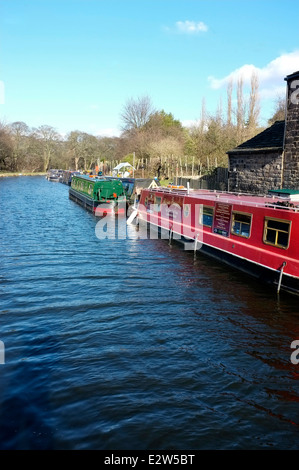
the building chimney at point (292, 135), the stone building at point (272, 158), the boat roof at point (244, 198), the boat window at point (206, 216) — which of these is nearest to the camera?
the boat roof at point (244, 198)

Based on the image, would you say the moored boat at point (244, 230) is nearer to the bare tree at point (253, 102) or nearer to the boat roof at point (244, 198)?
the boat roof at point (244, 198)

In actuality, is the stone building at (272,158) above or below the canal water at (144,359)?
above

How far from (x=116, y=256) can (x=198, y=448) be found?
37.4ft

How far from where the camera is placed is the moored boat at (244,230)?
1152cm

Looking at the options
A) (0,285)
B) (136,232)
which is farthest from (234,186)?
(0,285)

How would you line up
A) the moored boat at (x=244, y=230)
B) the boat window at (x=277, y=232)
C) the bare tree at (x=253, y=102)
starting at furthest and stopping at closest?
the bare tree at (x=253, y=102) → the boat window at (x=277, y=232) → the moored boat at (x=244, y=230)

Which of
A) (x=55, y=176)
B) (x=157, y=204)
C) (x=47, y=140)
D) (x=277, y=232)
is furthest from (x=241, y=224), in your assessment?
(x=47, y=140)

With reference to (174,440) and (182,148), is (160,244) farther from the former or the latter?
(182,148)

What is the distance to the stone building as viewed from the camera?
64.7ft

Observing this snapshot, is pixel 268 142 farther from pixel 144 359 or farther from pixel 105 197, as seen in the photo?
pixel 144 359

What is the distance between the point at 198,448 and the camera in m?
5.62

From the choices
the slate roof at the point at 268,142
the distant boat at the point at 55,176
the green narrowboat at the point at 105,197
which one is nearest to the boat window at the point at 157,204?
the slate roof at the point at 268,142

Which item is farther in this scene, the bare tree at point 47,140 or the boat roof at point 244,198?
the bare tree at point 47,140

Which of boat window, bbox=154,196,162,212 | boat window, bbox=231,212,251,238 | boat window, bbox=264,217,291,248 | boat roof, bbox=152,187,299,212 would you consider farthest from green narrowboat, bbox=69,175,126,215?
boat window, bbox=264,217,291,248
